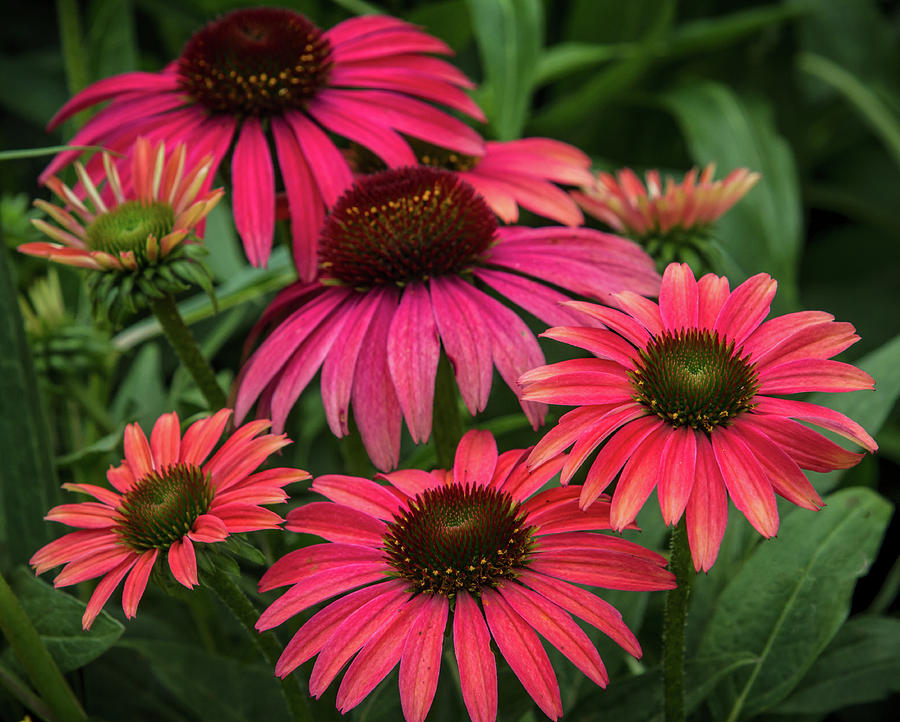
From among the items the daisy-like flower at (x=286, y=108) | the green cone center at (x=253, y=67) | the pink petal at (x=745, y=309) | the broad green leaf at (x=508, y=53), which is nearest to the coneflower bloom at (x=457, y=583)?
the pink petal at (x=745, y=309)

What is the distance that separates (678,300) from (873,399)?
0.94 ft

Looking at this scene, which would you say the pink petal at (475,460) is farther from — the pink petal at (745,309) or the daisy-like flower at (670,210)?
the daisy-like flower at (670,210)

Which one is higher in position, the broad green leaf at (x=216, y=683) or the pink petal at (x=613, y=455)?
the pink petal at (x=613, y=455)

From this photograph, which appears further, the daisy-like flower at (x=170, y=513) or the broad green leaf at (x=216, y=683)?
the broad green leaf at (x=216, y=683)

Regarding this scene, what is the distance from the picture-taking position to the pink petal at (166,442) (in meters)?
0.47

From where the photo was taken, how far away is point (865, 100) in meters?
1.30

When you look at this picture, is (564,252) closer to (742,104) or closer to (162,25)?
(742,104)

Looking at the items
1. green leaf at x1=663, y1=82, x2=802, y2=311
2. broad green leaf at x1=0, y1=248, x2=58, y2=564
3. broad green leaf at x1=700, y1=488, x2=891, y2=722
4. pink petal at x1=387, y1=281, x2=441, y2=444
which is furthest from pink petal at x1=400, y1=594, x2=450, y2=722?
green leaf at x1=663, y1=82, x2=802, y2=311

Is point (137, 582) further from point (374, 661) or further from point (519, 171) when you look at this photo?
point (519, 171)

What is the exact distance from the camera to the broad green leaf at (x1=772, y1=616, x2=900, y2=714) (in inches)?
22.1

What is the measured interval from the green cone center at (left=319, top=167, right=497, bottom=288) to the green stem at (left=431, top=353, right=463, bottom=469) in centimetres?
6

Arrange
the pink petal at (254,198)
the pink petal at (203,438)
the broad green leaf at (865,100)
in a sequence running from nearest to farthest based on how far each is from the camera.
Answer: the pink petal at (203,438)
the pink petal at (254,198)
the broad green leaf at (865,100)

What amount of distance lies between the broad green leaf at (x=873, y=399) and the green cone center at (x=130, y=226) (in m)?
0.44

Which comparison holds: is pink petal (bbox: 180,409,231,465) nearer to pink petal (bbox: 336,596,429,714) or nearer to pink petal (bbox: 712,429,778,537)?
pink petal (bbox: 336,596,429,714)
